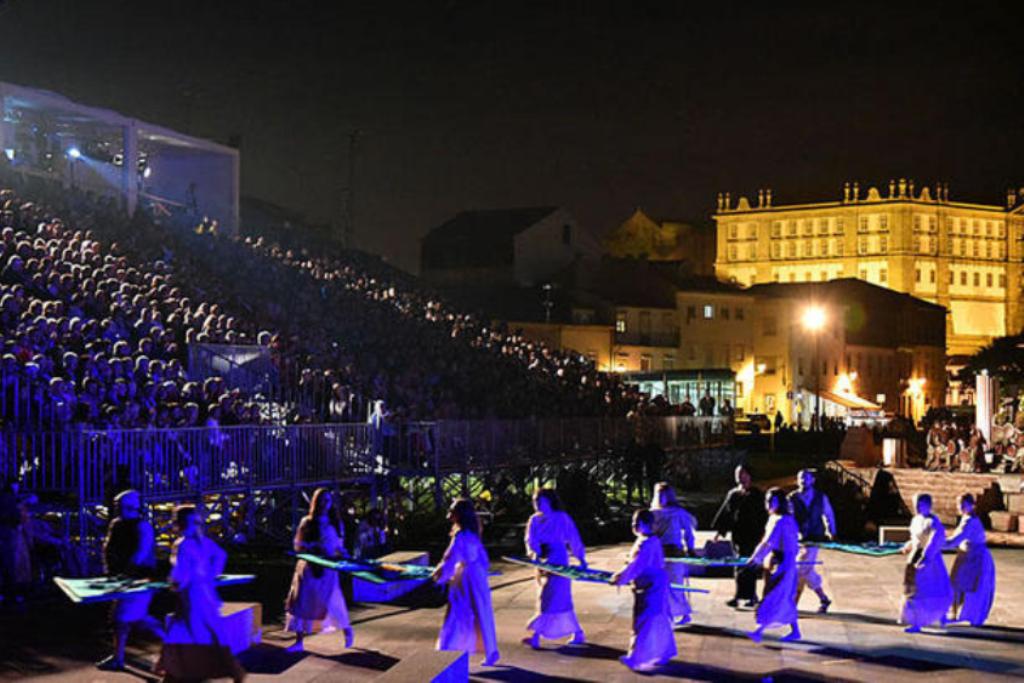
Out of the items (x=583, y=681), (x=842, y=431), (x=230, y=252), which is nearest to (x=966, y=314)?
(x=842, y=431)

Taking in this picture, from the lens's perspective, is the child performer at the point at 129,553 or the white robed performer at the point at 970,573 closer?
the child performer at the point at 129,553

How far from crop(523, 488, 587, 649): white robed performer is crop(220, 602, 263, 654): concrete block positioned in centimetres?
299

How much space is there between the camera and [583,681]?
14812 millimetres

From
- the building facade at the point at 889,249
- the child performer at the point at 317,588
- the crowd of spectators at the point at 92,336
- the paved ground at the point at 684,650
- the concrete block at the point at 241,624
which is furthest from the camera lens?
the building facade at the point at 889,249

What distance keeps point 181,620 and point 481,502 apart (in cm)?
1848

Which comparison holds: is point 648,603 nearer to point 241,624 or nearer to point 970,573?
point 241,624

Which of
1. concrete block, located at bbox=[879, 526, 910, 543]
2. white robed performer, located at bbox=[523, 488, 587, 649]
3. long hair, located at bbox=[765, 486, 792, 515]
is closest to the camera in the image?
white robed performer, located at bbox=[523, 488, 587, 649]

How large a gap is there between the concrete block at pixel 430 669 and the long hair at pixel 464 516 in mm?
2626

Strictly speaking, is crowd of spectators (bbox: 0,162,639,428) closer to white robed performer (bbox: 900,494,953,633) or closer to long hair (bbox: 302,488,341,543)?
long hair (bbox: 302,488,341,543)

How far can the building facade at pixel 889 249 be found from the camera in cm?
14350

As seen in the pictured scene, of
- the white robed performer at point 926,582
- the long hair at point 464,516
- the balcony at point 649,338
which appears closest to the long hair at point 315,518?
the long hair at point 464,516

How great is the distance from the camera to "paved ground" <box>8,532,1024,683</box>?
15.2 m

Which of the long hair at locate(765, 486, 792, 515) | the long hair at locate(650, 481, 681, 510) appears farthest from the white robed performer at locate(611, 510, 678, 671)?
the long hair at locate(650, 481, 681, 510)

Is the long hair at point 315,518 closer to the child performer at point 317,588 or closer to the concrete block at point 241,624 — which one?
the child performer at point 317,588
